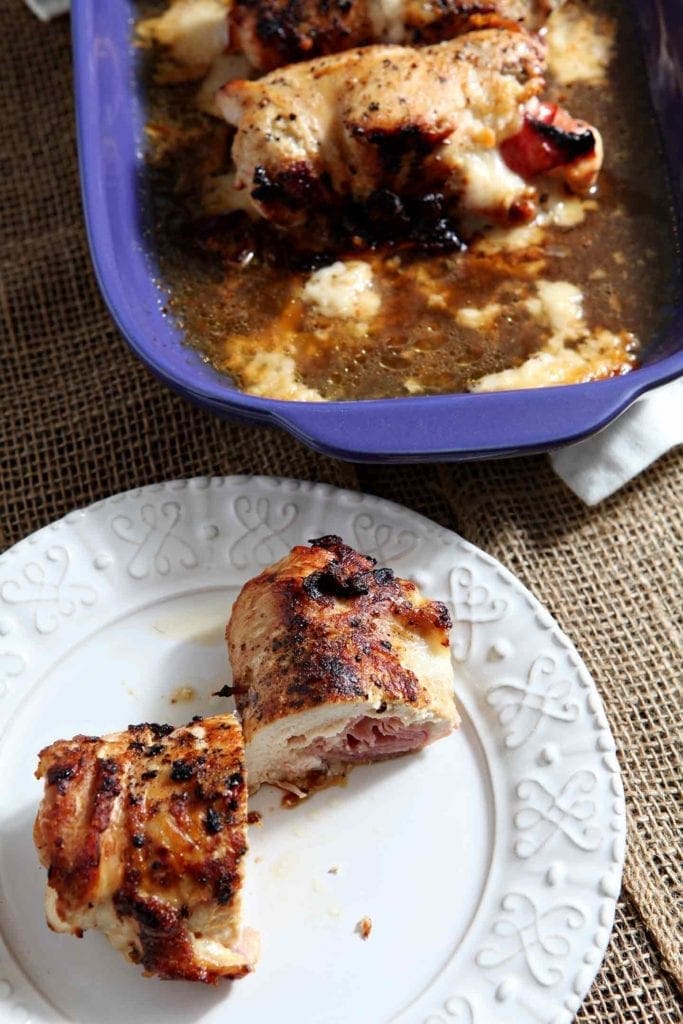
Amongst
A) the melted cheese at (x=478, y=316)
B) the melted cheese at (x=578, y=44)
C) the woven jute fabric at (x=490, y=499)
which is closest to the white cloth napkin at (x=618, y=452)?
the woven jute fabric at (x=490, y=499)

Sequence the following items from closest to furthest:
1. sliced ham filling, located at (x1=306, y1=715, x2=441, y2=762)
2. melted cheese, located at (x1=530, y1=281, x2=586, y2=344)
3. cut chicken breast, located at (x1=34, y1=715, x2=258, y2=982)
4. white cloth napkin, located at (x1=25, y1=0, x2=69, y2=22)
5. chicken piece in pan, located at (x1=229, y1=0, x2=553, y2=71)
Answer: cut chicken breast, located at (x1=34, y1=715, x2=258, y2=982) → sliced ham filling, located at (x1=306, y1=715, x2=441, y2=762) → melted cheese, located at (x1=530, y1=281, x2=586, y2=344) → chicken piece in pan, located at (x1=229, y1=0, x2=553, y2=71) → white cloth napkin, located at (x1=25, y1=0, x2=69, y2=22)

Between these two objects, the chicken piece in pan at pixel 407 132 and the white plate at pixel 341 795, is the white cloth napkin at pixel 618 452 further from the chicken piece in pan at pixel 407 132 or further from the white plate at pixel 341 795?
the chicken piece in pan at pixel 407 132

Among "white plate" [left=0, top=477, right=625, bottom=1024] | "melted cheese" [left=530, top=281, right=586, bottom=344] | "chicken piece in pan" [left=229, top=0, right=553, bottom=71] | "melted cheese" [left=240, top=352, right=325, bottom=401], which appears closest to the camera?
"white plate" [left=0, top=477, right=625, bottom=1024]

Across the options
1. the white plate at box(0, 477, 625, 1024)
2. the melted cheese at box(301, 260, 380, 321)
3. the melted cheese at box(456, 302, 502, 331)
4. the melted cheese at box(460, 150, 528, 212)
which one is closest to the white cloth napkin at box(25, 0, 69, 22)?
the melted cheese at box(301, 260, 380, 321)

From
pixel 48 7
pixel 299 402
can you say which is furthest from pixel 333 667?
pixel 48 7

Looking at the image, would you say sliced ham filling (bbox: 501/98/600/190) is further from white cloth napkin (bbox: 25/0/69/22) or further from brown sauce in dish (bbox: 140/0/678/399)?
white cloth napkin (bbox: 25/0/69/22)

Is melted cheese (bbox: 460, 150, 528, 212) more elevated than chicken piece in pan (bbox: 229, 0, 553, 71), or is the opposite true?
chicken piece in pan (bbox: 229, 0, 553, 71)

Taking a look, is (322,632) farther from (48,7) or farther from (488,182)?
(48,7)
